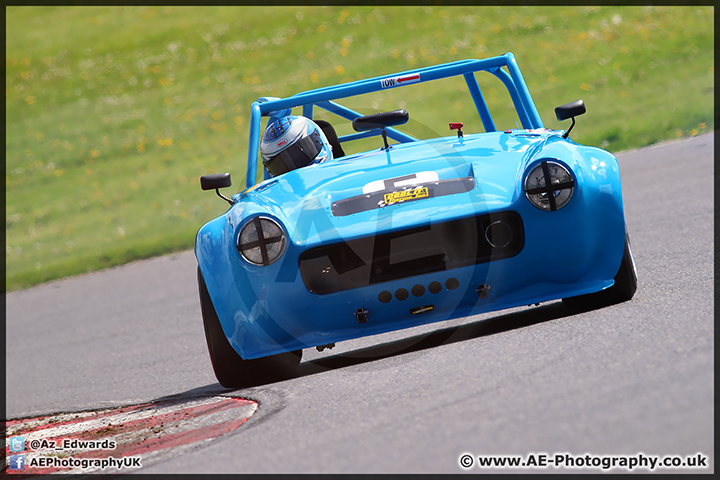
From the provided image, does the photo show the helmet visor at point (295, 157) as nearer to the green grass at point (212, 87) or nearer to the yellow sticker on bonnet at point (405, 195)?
the yellow sticker on bonnet at point (405, 195)

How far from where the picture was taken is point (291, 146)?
5.64m

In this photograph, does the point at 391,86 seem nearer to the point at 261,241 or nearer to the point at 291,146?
the point at 291,146

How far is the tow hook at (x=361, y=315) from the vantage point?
4.30m

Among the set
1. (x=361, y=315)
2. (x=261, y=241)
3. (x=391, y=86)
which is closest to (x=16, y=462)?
(x=261, y=241)

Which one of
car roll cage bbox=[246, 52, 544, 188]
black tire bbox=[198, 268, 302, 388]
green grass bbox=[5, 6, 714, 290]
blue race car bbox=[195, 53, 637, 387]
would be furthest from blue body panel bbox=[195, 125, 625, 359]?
green grass bbox=[5, 6, 714, 290]

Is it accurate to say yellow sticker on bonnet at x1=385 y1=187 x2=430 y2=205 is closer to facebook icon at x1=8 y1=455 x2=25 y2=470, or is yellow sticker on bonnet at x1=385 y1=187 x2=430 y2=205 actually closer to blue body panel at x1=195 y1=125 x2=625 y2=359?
blue body panel at x1=195 y1=125 x2=625 y2=359

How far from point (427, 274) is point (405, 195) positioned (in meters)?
0.37

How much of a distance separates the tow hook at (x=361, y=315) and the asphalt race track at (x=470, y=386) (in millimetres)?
272

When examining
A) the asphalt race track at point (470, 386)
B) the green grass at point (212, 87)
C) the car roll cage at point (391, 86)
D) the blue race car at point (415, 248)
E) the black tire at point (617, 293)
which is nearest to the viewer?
the asphalt race track at point (470, 386)

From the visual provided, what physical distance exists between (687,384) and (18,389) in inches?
202

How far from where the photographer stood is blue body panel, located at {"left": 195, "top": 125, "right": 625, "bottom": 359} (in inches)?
168

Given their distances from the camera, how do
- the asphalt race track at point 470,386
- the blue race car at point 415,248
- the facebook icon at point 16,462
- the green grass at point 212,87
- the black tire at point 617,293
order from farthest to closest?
the green grass at point 212,87
the black tire at point 617,293
the facebook icon at point 16,462
the blue race car at point 415,248
the asphalt race track at point 470,386

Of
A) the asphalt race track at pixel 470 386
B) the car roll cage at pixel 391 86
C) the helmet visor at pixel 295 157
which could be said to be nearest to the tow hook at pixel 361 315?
the asphalt race track at pixel 470 386

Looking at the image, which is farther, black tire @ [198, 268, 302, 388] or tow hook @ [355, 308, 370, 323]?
black tire @ [198, 268, 302, 388]
